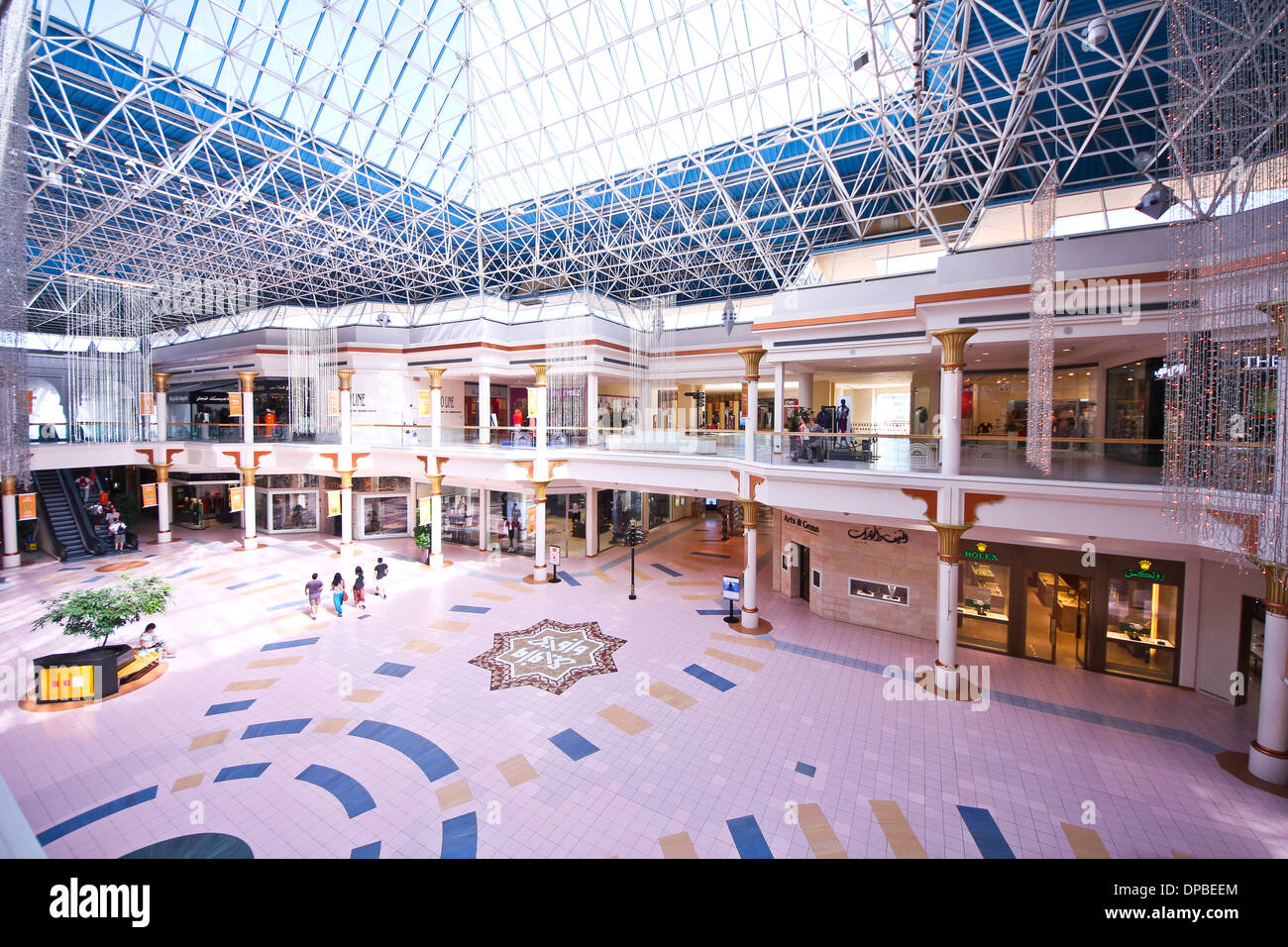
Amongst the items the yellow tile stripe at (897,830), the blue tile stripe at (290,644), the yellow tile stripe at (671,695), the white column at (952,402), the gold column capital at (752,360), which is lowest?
the yellow tile stripe at (897,830)

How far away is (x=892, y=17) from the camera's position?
12414mm

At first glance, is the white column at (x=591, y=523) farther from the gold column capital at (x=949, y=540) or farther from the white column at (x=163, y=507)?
the white column at (x=163, y=507)

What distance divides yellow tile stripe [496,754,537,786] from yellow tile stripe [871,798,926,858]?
5.66 m

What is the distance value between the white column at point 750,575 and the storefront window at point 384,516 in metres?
20.4

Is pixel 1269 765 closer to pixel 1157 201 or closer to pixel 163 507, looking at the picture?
pixel 1157 201

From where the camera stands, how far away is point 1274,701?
8.97m

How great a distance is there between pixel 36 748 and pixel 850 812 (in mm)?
14733

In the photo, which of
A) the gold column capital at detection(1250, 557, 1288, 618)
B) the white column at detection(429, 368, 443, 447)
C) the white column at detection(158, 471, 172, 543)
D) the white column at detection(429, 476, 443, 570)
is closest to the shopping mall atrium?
the gold column capital at detection(1250, 557, 1288, 618)

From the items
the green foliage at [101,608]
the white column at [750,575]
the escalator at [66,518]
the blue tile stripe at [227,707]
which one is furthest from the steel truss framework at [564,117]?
the blue tile stripe at [227,707]

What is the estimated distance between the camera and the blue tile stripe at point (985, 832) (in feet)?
24.5

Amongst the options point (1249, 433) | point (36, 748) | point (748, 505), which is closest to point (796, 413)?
point (748, 505)

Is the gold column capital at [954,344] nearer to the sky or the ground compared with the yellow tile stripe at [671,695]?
nearer to the sky

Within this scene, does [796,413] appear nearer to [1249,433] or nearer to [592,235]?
[1249,433]

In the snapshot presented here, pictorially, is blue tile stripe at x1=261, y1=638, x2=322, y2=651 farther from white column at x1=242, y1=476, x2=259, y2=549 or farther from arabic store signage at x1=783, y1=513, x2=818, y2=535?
Answer: arabic store signage at x1=783, y1=513, x2=818, y2=535
